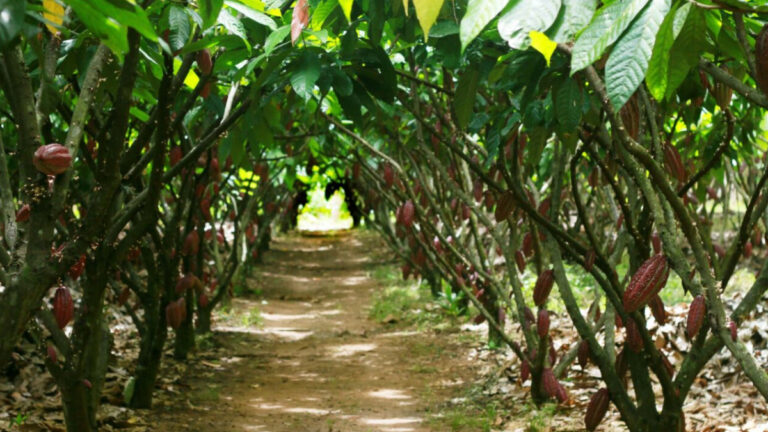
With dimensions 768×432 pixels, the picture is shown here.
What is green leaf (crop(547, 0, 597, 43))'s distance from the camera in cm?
96

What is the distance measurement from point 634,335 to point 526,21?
63.2 inches

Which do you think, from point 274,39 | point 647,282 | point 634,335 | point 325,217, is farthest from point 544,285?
point 325,217

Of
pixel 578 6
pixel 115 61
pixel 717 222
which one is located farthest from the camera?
pixel 717 222

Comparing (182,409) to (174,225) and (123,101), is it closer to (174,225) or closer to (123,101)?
(174,225)

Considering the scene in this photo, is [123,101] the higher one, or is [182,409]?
[123,101]

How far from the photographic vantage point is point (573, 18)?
0.96m

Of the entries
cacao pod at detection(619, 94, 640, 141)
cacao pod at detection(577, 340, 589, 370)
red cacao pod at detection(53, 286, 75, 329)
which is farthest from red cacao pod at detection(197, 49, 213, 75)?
cacao pod at detection(577, 340, 589, 370)

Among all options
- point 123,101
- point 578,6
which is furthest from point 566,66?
point 123,101

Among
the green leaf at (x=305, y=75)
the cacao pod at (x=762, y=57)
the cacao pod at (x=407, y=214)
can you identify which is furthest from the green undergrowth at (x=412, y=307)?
the cacao pod at (x=762, y=57)

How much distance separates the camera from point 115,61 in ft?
7.29

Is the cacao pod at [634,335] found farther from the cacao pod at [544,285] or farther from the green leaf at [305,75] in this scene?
the green leaf at [305,75]

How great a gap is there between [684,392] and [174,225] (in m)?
2.48

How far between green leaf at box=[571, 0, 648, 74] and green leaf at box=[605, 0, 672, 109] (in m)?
0.01

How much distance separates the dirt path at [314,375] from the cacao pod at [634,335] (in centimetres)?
162
